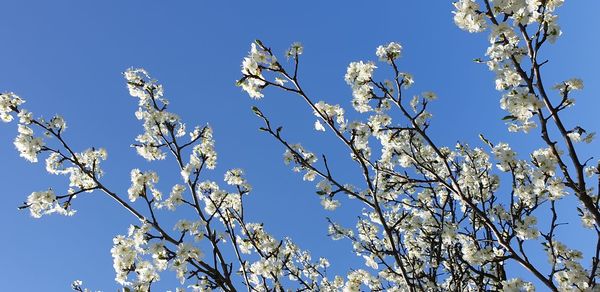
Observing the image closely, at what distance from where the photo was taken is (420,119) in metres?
Answer: 6.40

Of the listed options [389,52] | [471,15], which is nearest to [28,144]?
[389,52]

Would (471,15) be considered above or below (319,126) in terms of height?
above

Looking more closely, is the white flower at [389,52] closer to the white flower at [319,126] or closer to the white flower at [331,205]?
the white flower at [319,126]

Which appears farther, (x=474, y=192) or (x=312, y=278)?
(x=312, y=278)

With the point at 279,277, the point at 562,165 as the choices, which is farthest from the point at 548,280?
the point at 279,277

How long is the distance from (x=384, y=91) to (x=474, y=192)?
2.60m

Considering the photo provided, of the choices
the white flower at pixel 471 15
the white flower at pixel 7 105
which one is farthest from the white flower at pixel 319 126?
the white flower at pixel 7 105

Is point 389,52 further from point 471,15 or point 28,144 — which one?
point 28,144

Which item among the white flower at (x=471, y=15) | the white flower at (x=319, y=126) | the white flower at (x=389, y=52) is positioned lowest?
the white flower at (x=319, y=126)

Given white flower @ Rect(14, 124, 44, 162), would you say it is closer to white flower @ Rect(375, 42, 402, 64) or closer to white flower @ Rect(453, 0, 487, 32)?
white flower @ Rect(375, 42, 402, 64)

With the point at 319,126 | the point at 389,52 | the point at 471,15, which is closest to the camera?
the point at 471,15

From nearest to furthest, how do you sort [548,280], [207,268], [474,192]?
[548,280]
[207,268]
[474,192]

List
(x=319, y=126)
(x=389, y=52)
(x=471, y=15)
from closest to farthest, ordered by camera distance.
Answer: (x=471, y=15), (x=319, y=126), (x=389, y=52)

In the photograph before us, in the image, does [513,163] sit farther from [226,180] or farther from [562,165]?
[226,180]
